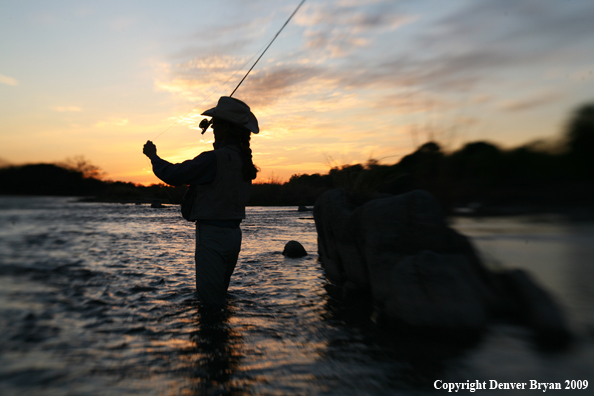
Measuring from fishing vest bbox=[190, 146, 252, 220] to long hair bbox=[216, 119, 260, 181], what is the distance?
10 centimetres

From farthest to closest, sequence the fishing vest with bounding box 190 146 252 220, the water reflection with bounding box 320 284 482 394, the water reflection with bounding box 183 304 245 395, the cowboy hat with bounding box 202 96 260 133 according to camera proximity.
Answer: the cowboy hat with bounding box 202 96 260 133, the fishing vest with bounding box 190 146 252 220, the water reflection with bounding box 320 284 482 394, the water reflection with bounding box 183 304 245 395

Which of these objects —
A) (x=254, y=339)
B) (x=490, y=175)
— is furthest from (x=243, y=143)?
(x=490, y=175)

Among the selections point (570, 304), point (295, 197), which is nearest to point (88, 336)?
point (570, 304)

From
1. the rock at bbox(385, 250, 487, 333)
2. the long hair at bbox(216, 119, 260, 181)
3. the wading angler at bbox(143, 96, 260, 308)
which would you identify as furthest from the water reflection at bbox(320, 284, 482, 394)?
the long hair at bbox(216, 119, 260, 181)

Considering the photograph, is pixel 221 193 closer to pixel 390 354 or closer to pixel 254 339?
pixel 254 339

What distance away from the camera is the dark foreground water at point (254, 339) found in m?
2.63

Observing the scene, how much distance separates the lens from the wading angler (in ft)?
11.5

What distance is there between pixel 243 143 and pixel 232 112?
359 millimetres

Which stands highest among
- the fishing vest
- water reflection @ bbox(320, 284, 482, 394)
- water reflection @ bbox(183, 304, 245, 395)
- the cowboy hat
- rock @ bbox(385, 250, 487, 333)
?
the cowboy hat

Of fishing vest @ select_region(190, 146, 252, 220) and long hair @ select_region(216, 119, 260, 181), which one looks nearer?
fishing vest @ select_region(190, 146, 252, 220)

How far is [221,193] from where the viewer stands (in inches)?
143

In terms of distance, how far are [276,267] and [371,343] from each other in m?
4.18

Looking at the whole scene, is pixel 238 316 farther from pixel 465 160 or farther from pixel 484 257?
pixel 465 160

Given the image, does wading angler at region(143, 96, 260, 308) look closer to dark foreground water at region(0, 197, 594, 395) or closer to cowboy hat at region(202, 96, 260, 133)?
cowboy hat at region(202, 96, 260, 133)
